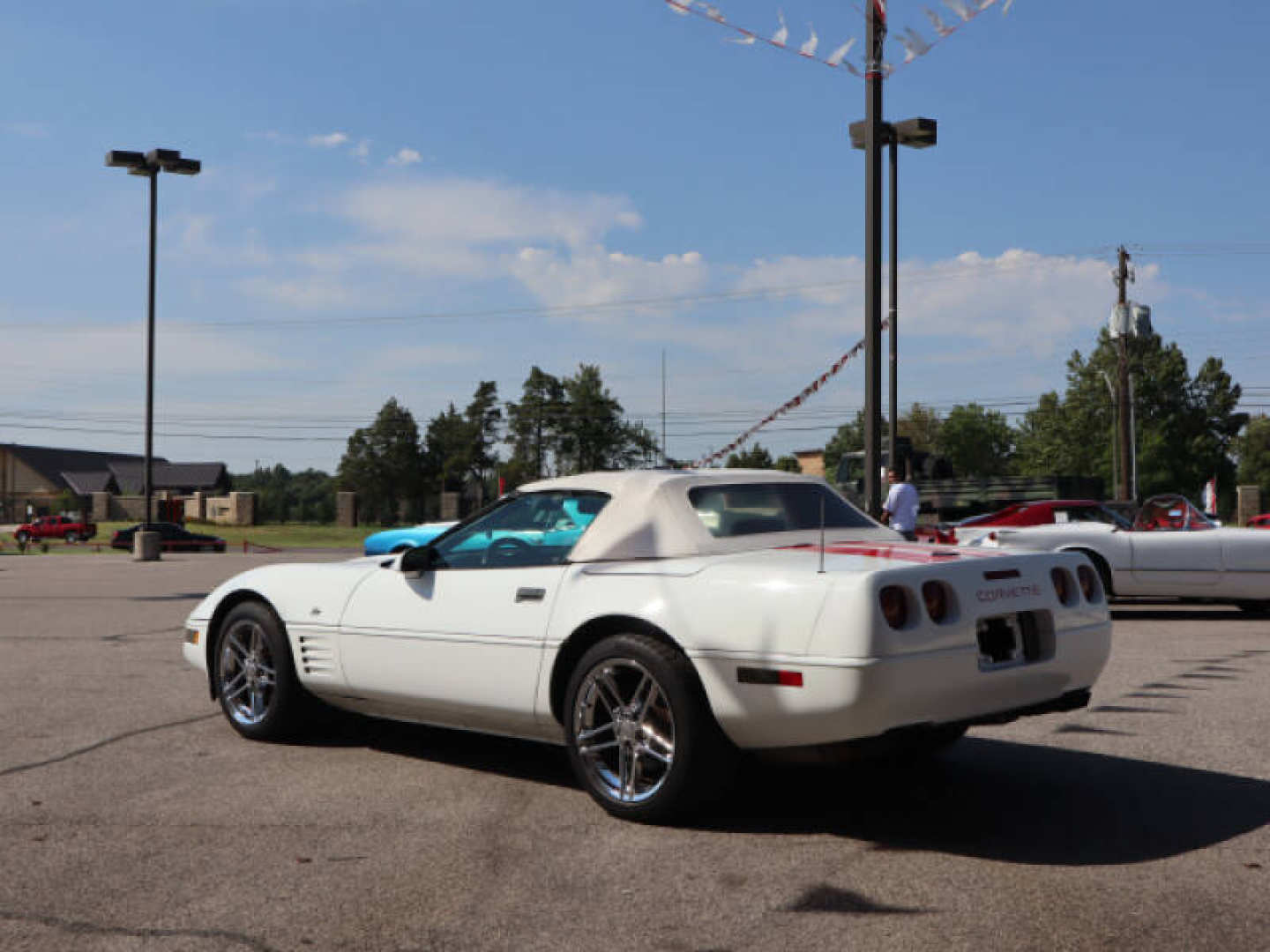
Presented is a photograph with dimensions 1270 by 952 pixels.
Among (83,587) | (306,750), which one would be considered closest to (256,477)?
(83,587)

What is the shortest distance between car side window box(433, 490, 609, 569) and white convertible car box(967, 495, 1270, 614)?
8655 mm

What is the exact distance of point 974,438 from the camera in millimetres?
108812

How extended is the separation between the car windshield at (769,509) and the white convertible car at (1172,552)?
7.84 m

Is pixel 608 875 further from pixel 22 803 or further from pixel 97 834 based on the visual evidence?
pixel 22 803

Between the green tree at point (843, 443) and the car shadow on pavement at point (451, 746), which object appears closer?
the car shadow on pavement at point (451, 746)

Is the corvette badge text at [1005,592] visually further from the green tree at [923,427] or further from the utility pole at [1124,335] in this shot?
the green tree at [923,427]

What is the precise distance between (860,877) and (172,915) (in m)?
2.10

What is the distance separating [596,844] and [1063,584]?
2201 millimetres

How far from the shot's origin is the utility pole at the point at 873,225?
40.9 feet

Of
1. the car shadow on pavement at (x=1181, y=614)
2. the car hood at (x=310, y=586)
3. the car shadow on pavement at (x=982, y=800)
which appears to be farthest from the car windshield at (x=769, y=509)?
the car shadow on pavement at (x=1181, y=614)

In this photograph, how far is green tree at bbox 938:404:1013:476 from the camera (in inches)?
4218

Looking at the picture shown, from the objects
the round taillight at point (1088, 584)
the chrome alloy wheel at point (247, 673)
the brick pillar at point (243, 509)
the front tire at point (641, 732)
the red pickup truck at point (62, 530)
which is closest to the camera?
the front tire at point (641, 732)

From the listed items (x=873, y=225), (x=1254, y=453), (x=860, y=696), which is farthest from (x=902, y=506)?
(x=1254, y=453)

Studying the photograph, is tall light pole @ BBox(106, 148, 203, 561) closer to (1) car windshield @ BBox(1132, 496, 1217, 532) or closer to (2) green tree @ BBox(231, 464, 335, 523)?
(1) car windshield @ BBox(1132, 496, 1217, 532)
